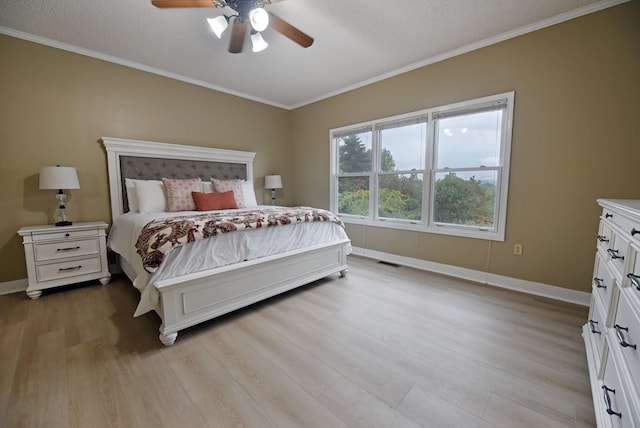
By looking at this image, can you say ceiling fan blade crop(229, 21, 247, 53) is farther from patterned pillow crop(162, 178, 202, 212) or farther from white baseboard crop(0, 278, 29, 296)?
white baseboard crop(0, 278, 29, 296)

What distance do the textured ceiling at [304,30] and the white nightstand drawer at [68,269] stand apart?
2245mm

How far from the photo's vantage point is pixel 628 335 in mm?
971

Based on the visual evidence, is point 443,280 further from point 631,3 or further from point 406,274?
point 631,3

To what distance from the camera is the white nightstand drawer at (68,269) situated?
8.23ft

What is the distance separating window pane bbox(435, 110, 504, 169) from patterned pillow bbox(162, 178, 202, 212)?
9.99 feet

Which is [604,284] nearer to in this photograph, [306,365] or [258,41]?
[306,365]

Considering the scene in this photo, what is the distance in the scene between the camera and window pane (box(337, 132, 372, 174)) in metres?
3.92

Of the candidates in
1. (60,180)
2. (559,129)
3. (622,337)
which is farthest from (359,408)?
(60,180)

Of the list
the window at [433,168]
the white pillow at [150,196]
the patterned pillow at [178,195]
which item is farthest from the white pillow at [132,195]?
the window at [433,168]

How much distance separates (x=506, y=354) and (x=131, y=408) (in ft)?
7.12

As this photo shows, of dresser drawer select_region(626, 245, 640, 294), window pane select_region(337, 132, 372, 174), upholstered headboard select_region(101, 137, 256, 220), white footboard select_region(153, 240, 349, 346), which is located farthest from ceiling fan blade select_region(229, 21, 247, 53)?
dresser drawer select_region(626, 245, 640, 294)

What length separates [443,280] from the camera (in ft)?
9.69

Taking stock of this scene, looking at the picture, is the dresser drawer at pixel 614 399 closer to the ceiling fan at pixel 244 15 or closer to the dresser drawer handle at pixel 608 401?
the dresser drawer handle at pixel 608 401

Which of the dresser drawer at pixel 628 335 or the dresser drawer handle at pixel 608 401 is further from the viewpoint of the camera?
the dresser drawer handle at pixel 608 401
